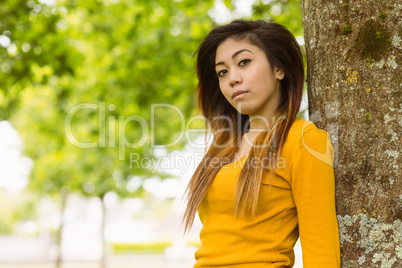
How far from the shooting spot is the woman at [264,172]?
1.88m

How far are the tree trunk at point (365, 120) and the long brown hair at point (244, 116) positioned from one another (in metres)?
0.22

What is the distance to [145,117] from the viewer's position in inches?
421

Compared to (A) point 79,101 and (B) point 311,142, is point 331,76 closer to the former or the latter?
(B) point 311,142

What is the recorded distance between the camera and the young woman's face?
2230 mm

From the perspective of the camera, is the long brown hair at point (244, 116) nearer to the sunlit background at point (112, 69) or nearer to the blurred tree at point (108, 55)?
the sunlit background at point (112, 69)

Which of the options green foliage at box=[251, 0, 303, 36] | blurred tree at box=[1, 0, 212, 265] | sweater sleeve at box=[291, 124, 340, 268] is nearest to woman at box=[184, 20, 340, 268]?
sweater sleeve at box=[291, 124, 340, 268]

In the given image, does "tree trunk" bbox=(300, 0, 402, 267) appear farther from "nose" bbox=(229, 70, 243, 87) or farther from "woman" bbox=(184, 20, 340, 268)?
"nose" bbox=(229, 70, 243, 87)

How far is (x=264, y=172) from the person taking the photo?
202 cm

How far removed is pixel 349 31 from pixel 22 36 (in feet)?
19.2

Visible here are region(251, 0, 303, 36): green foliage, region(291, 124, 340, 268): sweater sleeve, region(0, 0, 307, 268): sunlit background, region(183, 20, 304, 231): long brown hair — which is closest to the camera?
region(291, 124, 340, 268): sweater sleeve

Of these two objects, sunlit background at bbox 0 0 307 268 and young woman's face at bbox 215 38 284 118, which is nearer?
young woman's face at bbox 215 38 284 118

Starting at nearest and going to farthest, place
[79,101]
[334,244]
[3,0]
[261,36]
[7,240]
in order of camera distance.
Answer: [334,244], [261,36], [3,0], [79,101], [7,240]

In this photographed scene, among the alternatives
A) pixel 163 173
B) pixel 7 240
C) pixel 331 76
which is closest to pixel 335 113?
pixel 331 76

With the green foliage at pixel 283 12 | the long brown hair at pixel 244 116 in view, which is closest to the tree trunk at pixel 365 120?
the long brown hair at pixel 244 116
